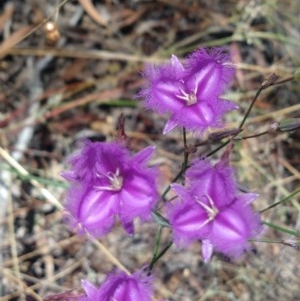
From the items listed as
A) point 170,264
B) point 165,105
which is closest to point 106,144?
point 165,105

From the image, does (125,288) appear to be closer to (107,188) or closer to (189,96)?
(107,188)

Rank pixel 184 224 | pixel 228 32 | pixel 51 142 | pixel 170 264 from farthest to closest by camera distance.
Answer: pixel 228 32, pixel 51 142, pixel 170 264, pixel 184 224

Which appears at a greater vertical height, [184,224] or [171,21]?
[184,224]

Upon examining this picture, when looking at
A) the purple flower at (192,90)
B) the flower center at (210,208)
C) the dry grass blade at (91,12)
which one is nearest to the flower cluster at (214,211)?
the flower center at (210,208)

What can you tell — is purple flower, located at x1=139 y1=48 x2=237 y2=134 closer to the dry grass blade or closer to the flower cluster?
the flower cluster

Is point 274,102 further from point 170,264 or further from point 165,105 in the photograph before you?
point 165,105

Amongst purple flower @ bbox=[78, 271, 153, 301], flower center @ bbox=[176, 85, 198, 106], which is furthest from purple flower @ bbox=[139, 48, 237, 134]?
purple flower @ bbox=[78, 271, 153, 301]

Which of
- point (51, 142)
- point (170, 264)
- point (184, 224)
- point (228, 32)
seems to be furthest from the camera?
point (228, 32)
